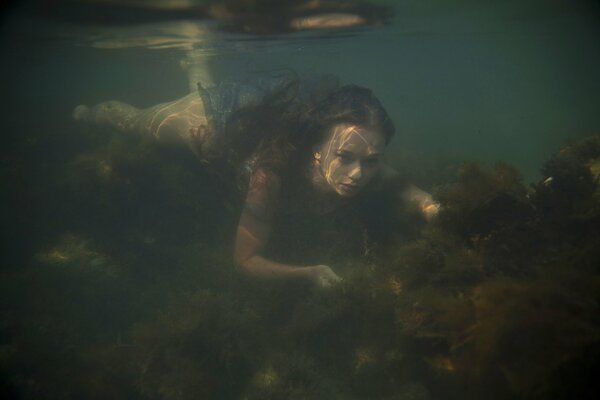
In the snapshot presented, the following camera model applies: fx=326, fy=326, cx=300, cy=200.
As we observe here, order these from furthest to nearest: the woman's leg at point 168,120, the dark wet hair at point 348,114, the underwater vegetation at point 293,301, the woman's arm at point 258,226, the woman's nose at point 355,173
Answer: the woman's leg at point 168,120 < the dark wet hair at point 348,114 < the woman's arm at point 258,226 < the woman's nose at point 355,173 < the underwater vegetation at point 293,301

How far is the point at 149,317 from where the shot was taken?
7098mm

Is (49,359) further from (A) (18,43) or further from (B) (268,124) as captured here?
(A) (18,43)

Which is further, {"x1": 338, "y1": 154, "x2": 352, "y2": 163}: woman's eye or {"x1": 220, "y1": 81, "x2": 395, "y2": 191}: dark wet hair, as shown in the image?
{"x1": 220, "y1": 81, "x2": 395, "y2": 191}: dark wet hair

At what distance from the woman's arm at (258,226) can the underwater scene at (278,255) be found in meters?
0.03

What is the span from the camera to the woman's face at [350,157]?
17.6 ft

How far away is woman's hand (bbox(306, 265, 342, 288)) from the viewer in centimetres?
499

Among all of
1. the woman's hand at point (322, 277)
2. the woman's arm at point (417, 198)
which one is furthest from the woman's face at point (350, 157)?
the woman's hand at point (322, 277)

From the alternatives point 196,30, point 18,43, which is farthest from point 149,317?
point 18,43

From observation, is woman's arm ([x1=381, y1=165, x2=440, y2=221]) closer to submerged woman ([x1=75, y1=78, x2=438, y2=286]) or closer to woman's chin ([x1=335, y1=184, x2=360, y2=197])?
submerged woman ([x1=75, y1=78, x2=438, y2=286])

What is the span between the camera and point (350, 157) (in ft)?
17.7

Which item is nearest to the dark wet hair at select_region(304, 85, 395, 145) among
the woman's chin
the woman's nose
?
the woman's nose

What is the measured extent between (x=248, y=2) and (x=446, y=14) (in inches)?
508

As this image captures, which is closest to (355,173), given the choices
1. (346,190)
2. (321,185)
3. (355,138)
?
(346,190)

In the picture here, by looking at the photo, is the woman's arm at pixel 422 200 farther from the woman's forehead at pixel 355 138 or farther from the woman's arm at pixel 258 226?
the woman's arm at pixel 258 226
